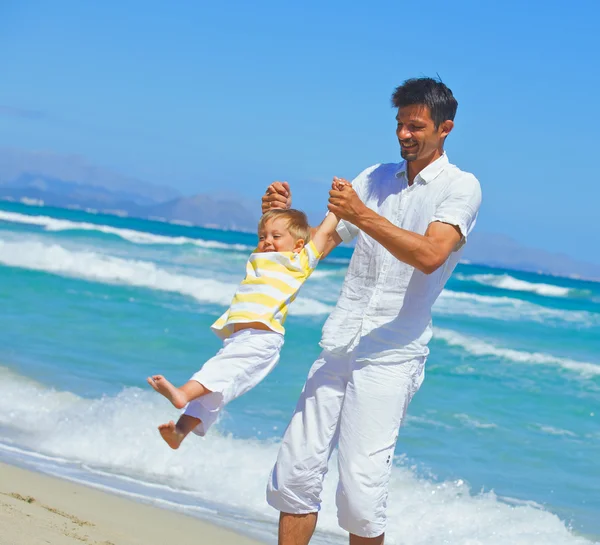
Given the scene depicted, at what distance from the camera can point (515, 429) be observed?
27.5 feet

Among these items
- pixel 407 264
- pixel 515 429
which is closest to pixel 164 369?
pixel 515 429

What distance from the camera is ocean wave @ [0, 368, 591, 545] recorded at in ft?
17.9

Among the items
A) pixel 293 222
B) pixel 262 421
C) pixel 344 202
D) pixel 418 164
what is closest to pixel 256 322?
pixel 293 222

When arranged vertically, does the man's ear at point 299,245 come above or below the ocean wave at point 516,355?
below

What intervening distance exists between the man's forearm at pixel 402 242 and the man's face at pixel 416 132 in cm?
39

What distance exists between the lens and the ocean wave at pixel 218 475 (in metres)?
5.46

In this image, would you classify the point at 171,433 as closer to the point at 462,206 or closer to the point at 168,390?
the point at 168,390

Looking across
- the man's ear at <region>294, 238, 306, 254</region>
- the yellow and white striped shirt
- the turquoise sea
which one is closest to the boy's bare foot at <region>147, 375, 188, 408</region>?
the yellow and white striped shirt

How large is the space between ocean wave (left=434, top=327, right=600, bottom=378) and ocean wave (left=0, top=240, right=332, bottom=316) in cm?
265

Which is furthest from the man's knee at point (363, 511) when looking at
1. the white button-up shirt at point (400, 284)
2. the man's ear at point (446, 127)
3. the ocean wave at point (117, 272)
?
the ocean wave at point (117, 272)

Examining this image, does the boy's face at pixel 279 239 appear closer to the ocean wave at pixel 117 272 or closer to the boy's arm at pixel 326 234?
the boy's arm at pixel 326 234

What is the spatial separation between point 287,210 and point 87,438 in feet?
10.6

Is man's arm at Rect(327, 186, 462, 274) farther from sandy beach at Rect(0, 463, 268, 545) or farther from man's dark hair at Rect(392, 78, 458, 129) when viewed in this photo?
sandy beach at Rect(0, 463, 268, 545)

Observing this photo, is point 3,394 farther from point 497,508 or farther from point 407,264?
point 407,264
